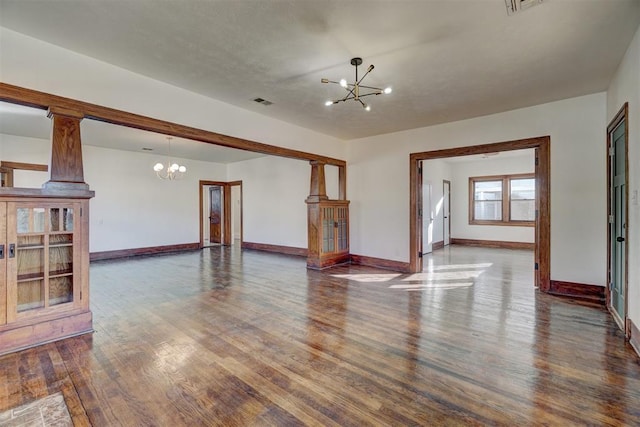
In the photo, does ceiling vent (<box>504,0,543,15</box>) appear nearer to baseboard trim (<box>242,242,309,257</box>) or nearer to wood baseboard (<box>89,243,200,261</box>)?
baseboard trim (<box>242,242,309,257</box>)

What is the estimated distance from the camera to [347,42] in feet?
9.78

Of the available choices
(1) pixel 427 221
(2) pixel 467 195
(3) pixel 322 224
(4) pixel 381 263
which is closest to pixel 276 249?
(3) pixel 322 224

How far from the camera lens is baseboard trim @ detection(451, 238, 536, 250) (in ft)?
30.1

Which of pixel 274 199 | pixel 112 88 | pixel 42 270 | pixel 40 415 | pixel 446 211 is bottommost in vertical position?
pixel 40 415

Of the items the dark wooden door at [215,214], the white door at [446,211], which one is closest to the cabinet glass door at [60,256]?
the dark wooden door at [215,214]

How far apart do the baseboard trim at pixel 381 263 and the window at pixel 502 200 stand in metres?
5.27

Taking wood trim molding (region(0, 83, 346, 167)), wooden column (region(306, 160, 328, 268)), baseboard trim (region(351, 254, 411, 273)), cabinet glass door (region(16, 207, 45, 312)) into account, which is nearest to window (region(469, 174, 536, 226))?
baseboard trim (region(351, 254, 411, 273))

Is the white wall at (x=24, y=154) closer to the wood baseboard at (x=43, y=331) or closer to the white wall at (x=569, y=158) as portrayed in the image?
the wood baseboard at (x=43, y=331)

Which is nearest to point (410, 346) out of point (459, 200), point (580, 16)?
point (580, 16)

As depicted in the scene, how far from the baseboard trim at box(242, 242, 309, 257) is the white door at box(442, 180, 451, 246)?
4.83 metres

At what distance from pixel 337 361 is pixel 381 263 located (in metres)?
4.17

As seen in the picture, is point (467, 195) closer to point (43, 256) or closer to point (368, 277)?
point (368, 277)

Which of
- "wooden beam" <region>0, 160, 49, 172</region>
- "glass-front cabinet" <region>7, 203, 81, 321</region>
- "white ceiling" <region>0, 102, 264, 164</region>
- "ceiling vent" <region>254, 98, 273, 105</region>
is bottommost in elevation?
"glass-front cabinet" <region>7, 203, 81, 321</region>

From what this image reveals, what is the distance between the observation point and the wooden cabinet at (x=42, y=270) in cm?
282
